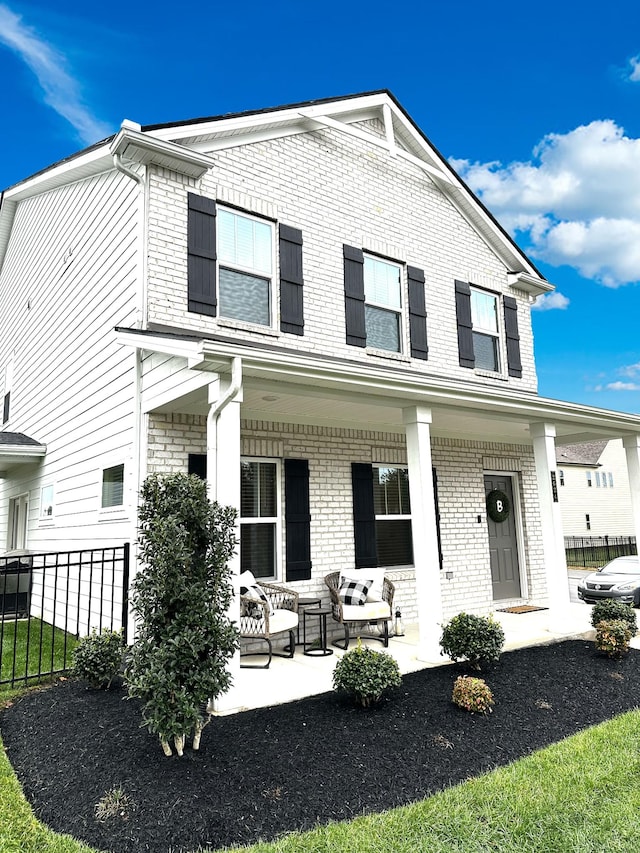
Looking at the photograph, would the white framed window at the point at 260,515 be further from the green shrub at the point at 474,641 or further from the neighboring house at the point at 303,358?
the green shrub at the point at 474,641

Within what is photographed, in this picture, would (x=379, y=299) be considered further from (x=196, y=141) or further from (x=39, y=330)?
(x=39, y=330)

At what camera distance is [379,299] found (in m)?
9.25

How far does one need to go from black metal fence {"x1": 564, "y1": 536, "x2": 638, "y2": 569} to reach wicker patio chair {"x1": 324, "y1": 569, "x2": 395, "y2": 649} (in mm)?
18065

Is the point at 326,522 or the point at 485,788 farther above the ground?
the point at 326,522

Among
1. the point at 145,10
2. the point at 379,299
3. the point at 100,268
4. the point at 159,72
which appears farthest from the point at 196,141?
the point at 159,72

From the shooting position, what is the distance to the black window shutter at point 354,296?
866 cm

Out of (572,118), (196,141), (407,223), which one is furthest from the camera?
(572,118)

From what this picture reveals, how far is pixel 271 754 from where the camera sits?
4082 mm

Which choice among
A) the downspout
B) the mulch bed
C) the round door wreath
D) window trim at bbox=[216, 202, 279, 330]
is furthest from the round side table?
the round door wreath

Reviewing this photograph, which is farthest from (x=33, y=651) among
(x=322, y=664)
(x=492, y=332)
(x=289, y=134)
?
(x=492, y=332)

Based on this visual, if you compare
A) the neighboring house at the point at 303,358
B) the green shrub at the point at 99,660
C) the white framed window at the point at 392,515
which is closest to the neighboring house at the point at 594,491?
the neighboring house at the point at 303,358

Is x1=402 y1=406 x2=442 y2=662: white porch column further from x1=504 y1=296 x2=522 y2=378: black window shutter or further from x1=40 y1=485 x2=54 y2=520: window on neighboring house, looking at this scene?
x1=40 y1=485 x2=54 y2=520: window on neighboring house

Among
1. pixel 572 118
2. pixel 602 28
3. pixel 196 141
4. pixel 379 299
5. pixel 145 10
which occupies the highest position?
pixel 572 118

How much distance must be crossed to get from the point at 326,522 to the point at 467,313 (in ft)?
15.6
